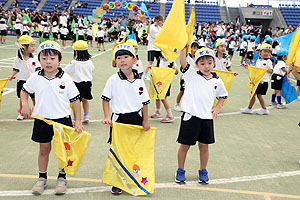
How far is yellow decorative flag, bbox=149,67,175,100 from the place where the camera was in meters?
6.88

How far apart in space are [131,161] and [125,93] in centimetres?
82

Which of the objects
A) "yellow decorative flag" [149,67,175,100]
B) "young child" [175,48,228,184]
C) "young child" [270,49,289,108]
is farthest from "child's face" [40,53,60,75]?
"young child" [270,49,289,108]

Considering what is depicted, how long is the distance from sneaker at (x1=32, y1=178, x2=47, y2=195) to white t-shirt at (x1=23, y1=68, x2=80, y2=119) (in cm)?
79

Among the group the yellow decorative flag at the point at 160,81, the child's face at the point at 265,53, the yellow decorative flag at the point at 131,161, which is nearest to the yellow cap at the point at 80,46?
the yellow decorative flag at the point at 160,81

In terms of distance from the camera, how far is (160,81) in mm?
6961

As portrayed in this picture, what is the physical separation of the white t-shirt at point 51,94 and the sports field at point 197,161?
0.97m

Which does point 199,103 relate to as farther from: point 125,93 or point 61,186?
point 61,186

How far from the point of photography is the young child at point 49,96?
3646mm

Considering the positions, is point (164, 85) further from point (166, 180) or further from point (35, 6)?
point (35, 6)

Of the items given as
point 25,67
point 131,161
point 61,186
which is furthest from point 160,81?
point 61,186

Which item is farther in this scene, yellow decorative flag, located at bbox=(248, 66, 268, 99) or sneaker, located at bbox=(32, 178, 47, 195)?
yellow decorative flag, located at bbox=(248, 66, 268, 99)

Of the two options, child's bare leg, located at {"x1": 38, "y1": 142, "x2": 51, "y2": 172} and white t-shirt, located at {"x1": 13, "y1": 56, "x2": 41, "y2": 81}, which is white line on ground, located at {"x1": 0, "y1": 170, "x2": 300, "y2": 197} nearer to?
child's bare leg, located at {"x1": 38, "y1": 142, "x2": 51, "y2": 172}

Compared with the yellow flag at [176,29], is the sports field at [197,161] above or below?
below

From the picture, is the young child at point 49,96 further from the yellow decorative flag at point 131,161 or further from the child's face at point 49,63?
the yellow decorative flag at point 131,161
